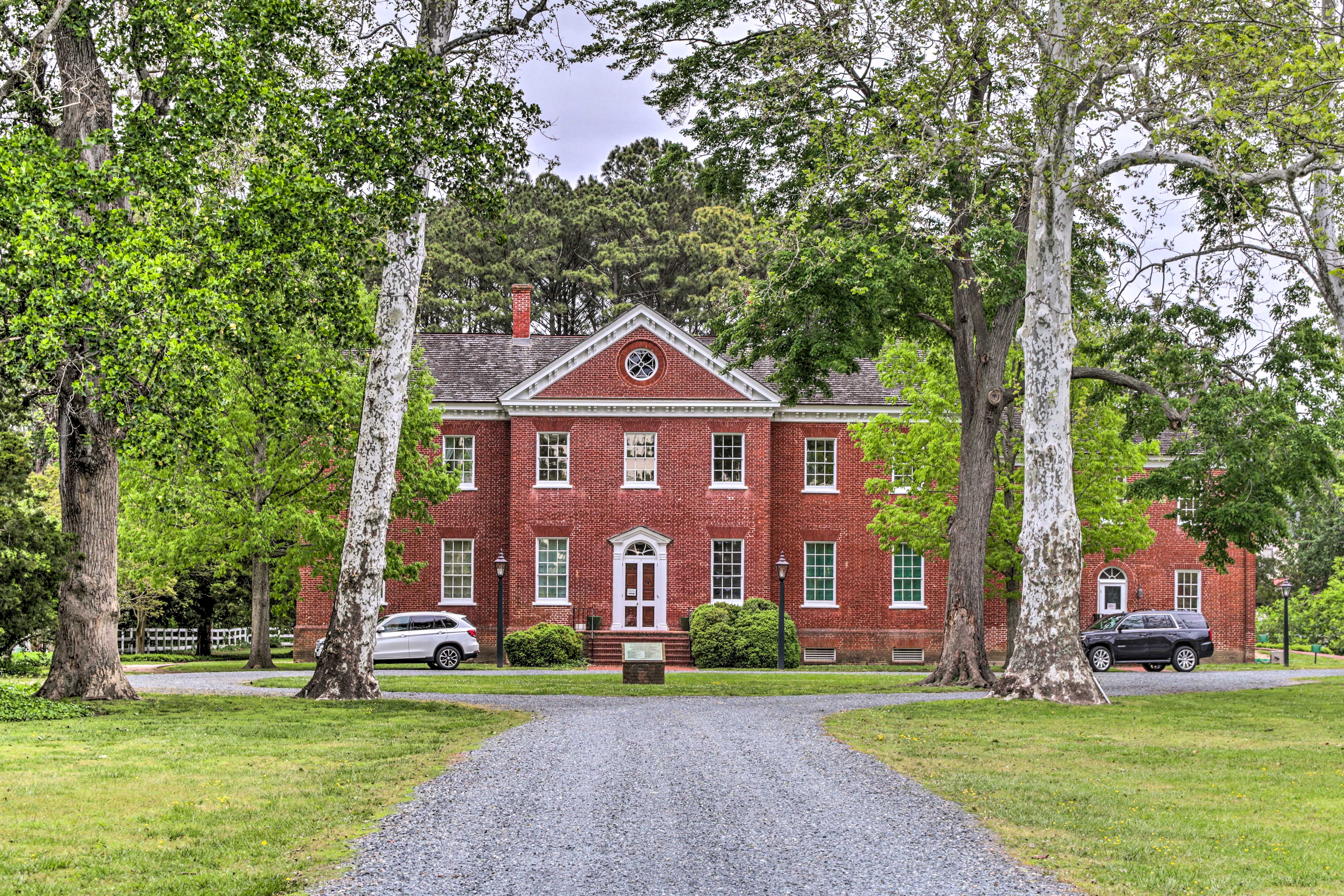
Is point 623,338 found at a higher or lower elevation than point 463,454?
higher

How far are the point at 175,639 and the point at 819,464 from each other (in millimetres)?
24628

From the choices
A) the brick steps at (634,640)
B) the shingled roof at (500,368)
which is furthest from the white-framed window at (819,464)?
the brick steps at (634,640)

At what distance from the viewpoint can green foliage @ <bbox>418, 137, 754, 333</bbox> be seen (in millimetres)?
50656

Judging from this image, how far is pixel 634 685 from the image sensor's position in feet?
74.1

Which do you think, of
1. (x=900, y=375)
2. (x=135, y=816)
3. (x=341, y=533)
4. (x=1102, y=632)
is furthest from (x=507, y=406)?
(x=135, y=816)

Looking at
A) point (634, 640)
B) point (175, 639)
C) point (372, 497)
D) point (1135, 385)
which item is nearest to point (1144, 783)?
point (1135, 385)

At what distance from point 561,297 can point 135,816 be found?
1833 inches

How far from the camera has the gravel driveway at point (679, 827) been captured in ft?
22.8

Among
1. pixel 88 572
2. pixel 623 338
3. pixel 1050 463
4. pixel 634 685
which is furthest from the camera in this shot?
pixel 623 338

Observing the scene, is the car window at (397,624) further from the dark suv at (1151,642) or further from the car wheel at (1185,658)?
the car wheel at (1185,658)

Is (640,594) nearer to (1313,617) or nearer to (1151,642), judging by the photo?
(1151,642)

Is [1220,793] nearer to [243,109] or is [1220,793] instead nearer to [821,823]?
[821,823]

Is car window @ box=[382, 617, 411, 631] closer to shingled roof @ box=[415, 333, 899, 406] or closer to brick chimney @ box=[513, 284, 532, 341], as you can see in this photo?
shingled roof @ box=[415, 333, 899, 406]

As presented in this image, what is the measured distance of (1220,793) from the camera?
9664 millimetres
